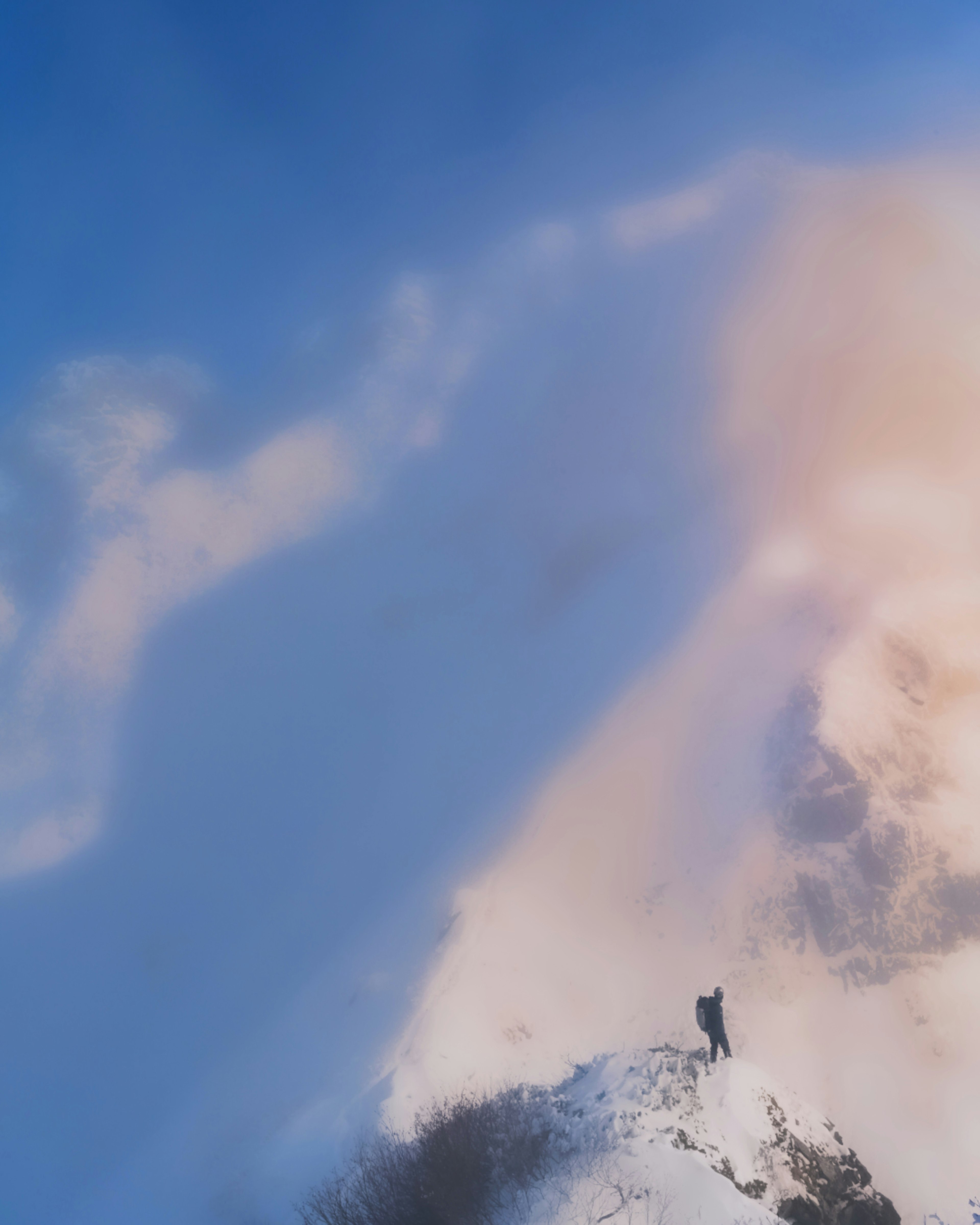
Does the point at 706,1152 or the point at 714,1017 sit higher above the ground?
the point at 714,1017

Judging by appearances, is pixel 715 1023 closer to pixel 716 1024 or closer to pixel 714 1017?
pixel 716 1024

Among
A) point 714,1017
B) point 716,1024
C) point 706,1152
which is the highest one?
point 714,1017

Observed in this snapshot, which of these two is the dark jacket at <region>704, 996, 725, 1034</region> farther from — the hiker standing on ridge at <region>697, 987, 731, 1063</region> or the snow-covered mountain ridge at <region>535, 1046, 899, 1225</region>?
the snow-covered mountain ridge at <region>535, 1046, 899, 1225</region>

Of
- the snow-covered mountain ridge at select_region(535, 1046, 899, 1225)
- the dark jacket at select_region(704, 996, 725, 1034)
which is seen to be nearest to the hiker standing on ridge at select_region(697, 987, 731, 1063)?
the dark jacket at select_region(704, 996, 725, 1034)

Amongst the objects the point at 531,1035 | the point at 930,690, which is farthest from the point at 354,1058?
the point at 930,690

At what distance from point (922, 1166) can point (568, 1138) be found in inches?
1361

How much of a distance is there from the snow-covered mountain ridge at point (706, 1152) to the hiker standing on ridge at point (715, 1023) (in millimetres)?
644

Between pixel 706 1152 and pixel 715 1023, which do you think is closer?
pixel 706 1152

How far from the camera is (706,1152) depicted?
2327cm

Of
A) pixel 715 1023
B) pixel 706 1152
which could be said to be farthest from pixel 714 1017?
pixel 706 1152

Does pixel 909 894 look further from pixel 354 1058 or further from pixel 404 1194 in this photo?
pixel 404 1194

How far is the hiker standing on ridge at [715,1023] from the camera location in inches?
1131

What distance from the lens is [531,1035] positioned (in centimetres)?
5925

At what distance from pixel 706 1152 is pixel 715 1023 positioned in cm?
623
